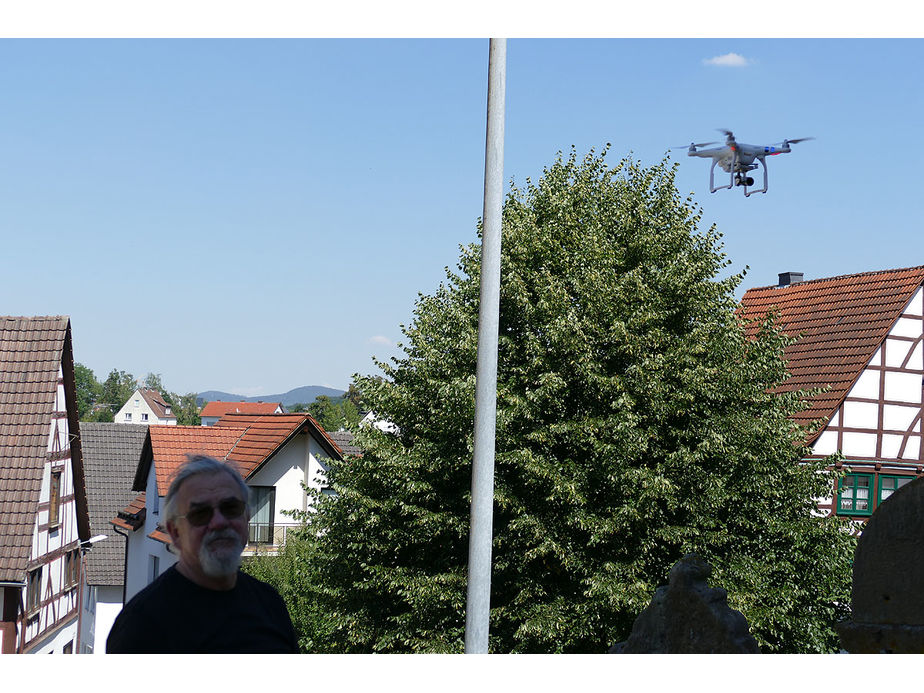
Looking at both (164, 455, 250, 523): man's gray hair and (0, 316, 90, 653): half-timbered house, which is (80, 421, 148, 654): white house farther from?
(164, 455, 250, 523): man's gray hair

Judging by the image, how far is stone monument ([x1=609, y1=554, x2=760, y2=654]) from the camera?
4516 millimetres

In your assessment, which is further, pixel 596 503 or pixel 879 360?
pixel 879 360

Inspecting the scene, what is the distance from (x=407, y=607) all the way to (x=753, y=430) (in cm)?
606

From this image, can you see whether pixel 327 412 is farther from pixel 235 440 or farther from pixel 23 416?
pixel 23 416

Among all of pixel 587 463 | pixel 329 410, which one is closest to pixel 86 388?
pixel 329 410

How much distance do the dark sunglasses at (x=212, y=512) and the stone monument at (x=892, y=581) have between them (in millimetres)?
2858

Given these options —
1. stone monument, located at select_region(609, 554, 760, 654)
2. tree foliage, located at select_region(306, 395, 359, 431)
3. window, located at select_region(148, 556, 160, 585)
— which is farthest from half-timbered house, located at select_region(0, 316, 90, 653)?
tree foliage, located at select_region(306, 395, 359, 431)

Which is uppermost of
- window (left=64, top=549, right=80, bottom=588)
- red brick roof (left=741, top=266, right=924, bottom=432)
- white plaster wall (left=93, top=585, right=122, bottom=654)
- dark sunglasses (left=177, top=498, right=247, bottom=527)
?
red brick roof (left=741, top=266, right=924, bottom=432)

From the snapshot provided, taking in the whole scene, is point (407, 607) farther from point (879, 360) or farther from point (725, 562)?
point (879, 360)

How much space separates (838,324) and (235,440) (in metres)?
17.8

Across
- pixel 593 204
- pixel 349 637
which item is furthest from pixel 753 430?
pixel 349 637

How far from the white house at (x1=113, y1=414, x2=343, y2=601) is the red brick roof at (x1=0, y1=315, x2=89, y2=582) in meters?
8.26

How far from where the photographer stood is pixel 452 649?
1493cm
